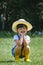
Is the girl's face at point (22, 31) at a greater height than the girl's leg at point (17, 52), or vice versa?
the girl's face at point (22, 31)

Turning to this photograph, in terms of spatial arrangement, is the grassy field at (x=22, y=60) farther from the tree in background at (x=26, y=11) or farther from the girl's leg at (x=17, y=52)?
the tree in background at (x=26, y=11)

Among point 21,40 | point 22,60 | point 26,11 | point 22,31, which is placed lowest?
point 22,60

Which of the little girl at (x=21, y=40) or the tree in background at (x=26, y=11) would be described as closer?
the little girl at (x=21, y=40)

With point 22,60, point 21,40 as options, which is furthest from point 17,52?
point 22,60

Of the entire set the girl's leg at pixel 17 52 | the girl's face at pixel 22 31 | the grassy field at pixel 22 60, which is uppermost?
the girl's face at pixel 22 31

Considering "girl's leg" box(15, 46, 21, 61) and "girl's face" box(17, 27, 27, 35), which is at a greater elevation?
"girl's face" box(17, 27, 27, 35)

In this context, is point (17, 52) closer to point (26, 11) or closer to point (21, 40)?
point (21, 40)

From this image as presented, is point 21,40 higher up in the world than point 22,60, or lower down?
higher up

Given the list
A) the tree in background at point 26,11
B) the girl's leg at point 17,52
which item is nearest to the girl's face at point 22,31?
the girl's leg at point 17,52

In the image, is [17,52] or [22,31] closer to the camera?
[22,31]

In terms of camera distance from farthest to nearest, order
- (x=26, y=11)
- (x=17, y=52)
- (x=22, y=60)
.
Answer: (x=26, y=11)
(x=22, y=60)
(x=17, y=52)

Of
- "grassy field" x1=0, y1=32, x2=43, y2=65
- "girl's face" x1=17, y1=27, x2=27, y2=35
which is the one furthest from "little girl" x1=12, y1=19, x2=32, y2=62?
"grassy field" x1=0, y1=32, x2=43, y2=65

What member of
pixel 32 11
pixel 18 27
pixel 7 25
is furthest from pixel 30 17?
pixel 18 27

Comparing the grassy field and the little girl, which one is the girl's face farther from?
the grassy field
